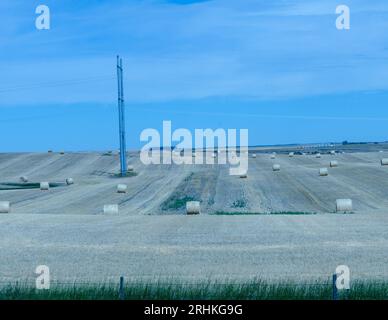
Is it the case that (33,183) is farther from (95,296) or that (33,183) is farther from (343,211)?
(95,296)

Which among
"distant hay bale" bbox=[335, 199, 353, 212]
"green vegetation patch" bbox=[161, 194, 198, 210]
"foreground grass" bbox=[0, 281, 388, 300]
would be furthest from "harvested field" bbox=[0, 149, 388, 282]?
"foreground grass" bbox=[0, 281, 388, 300]

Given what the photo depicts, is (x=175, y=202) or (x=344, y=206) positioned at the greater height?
(x=344, y=206)

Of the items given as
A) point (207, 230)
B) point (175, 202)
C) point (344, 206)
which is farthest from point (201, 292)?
point (175, 202)

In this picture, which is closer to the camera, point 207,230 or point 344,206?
point 207,230

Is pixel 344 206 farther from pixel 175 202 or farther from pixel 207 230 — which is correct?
pixel 175 202

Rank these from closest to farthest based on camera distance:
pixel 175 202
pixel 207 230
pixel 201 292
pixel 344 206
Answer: pixel 201 292, pixel 207 230, pixel 344 206, pixel 175 202

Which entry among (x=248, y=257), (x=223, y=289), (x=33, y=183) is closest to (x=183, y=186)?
(x=33, y=183)

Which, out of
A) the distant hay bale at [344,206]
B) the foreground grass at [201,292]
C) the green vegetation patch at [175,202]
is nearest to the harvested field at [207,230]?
the green vegetation patch at [175,202]

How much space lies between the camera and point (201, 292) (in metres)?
13.7

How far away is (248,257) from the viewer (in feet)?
67.9

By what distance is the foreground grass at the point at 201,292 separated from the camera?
1324 cm

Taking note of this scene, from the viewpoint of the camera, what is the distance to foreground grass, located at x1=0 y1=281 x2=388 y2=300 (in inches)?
521

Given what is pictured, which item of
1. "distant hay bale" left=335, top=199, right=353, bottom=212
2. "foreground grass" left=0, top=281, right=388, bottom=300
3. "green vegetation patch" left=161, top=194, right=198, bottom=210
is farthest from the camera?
"green vegetation patch" left=161, top=194, right=198, bottom=210

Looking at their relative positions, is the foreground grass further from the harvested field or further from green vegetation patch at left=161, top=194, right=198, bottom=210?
green vegetation patch at left=161, top=194, right=198, bottom=210
